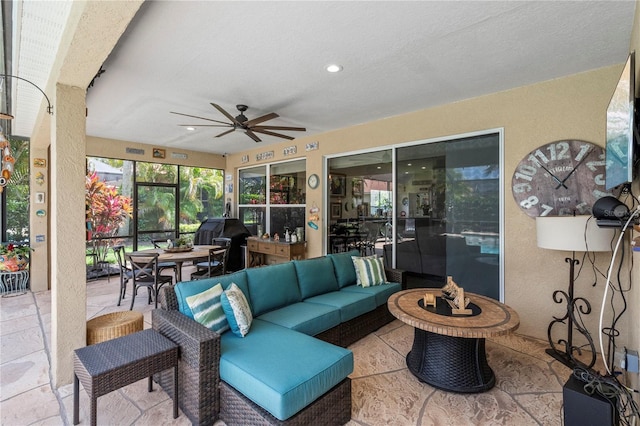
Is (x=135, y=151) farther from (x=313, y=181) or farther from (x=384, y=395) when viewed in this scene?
(x=384, y=395)

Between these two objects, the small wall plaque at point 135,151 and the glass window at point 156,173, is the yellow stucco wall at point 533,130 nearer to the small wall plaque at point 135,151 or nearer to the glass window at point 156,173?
the glass window at point 156,173

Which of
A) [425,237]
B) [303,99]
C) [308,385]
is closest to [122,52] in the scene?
[303,99]

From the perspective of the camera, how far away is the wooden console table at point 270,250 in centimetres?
569

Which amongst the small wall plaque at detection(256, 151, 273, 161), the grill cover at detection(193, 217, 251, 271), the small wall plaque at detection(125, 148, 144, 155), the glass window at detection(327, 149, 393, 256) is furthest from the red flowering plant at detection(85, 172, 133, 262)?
the glass window at detection(327, 149, 393, 256)

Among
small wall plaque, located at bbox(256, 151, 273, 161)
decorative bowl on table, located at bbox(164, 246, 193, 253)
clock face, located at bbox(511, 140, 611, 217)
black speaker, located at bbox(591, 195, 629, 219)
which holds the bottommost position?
decorative bowl on table, located at bbox(164, 246, 193, 253)

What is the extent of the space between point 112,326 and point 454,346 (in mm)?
2934

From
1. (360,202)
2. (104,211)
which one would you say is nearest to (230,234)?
(104,211)

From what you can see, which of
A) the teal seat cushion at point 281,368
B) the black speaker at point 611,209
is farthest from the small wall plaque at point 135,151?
the black speaker at point 611,209

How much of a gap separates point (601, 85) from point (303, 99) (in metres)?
3.13

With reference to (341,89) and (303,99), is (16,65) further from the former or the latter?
(341,89)

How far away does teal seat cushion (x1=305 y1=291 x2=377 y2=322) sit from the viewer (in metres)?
3.06

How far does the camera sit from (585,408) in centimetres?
160

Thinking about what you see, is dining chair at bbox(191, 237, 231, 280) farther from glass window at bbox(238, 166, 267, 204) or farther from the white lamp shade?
the white lamp shade

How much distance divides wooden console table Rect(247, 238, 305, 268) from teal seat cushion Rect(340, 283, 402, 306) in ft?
6.87
